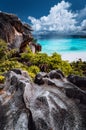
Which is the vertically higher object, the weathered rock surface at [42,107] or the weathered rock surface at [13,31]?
the weathered rock surface at [13,31]

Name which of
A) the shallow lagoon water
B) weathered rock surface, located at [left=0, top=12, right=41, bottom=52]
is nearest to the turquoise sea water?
the shallow lagoon water

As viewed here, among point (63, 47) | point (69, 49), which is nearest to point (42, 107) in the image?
point (69, 49)

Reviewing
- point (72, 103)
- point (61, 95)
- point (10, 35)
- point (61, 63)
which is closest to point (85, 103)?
point (72, 103)

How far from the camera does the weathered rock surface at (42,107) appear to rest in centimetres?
438

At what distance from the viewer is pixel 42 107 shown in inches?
187

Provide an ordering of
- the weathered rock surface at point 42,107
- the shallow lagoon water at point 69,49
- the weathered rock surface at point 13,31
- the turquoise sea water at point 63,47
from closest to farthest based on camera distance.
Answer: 1. the weathered rock surface at point 42,107
2. the weathered rock surface at point 13,31
3. the shallow lagoon water at point 69,49
4. the turquoise sea water at point 63,47

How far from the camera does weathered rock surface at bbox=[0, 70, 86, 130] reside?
4380 mm

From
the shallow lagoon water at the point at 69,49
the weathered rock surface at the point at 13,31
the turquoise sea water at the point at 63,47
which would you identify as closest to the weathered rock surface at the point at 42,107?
the weathered rock surface at the point at 13,31

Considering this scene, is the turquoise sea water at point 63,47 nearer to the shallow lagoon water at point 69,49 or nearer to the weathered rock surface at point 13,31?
the shallow lagoon water at point 69,49

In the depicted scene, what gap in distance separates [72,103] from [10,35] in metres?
18.9

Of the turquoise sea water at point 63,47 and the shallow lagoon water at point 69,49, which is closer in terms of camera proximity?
the shallow lagoon water at point 69,49

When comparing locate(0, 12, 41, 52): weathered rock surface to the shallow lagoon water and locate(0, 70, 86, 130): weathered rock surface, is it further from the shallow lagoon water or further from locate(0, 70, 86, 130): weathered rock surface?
the shallow lagoon water

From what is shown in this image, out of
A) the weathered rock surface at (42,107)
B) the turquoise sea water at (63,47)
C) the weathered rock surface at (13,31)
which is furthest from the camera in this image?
the turquoise sea water at (63,47)

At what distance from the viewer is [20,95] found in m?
5.27
